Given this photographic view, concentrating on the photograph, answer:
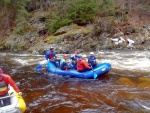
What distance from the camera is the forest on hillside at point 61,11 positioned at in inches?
789

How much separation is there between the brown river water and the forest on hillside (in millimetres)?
8986

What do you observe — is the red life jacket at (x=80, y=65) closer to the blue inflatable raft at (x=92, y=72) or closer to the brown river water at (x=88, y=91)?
the blue inflatable raft at (x=92, y=72)

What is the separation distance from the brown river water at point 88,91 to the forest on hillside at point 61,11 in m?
8.99

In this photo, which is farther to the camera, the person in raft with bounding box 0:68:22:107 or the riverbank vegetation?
the riverbank vegetation

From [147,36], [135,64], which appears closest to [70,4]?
[147,36]

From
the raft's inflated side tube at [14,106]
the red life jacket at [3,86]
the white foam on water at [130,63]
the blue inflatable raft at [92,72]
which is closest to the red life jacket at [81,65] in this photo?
the blue inflatable raft at [92,72]

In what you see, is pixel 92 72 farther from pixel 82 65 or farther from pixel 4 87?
pixel 4 87

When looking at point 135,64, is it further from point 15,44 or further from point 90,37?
point 15,44

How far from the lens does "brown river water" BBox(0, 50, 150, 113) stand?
6680mm

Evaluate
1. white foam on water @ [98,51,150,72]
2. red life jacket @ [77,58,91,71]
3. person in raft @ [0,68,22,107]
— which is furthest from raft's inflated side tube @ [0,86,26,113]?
white foam on water @ [98,51,150,72]

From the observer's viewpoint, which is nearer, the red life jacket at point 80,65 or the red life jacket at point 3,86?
the red life jacket at point 3,86

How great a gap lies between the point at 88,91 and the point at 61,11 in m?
13.9

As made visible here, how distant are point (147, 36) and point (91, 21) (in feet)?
16.4

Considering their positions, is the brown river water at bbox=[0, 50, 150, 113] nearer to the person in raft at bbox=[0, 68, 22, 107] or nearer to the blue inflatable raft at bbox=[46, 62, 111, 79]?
the blue inflatable raft at bbox=[46, 62, 111, 79]
